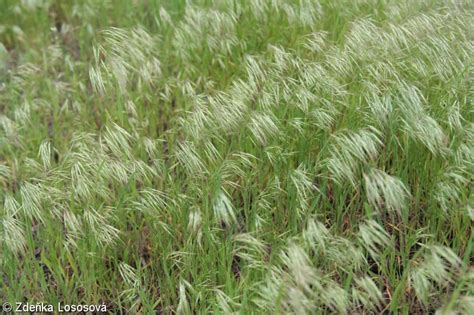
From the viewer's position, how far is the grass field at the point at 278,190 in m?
2.18

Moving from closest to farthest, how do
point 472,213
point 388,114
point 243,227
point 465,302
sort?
point 465,302, point 472,213, point 388,114, point 243,227

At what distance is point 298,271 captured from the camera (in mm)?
1803

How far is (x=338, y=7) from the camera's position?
3.36 m

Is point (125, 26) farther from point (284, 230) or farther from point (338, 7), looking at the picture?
point (284, 230)

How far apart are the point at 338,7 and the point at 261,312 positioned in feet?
6.44

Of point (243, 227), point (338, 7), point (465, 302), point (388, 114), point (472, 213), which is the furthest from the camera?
point (338, 7)

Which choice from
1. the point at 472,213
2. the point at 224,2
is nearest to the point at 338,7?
the point at 224,2

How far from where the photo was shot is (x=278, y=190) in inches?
98.0

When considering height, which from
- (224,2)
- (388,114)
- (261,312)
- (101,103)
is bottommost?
(261,312)

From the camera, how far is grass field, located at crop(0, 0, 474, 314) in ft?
7.14

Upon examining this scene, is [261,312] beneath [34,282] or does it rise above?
above

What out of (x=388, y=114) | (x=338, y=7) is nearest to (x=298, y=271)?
(x=388, y=114)

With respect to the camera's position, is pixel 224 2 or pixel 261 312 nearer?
pixel 261 312

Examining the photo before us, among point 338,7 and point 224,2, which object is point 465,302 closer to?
point 338,7
